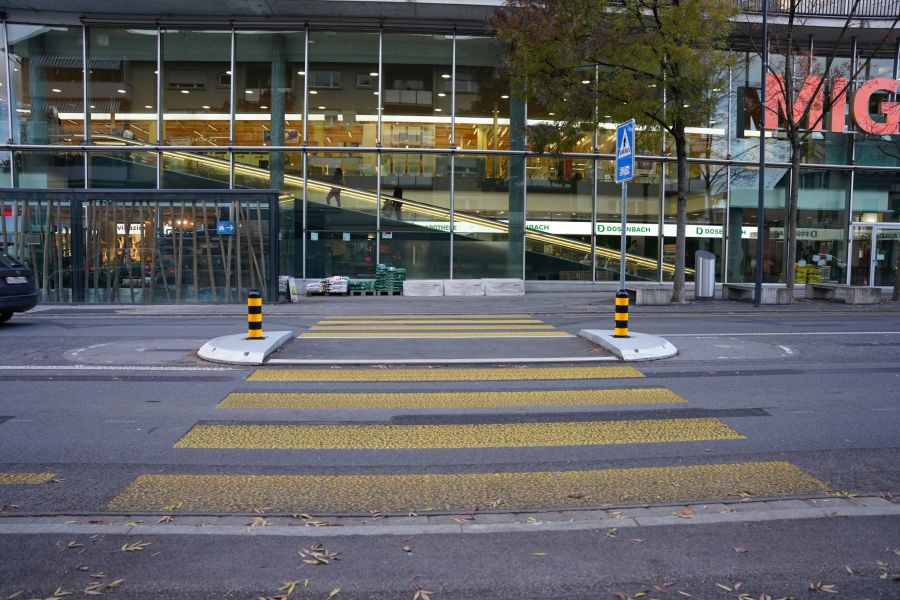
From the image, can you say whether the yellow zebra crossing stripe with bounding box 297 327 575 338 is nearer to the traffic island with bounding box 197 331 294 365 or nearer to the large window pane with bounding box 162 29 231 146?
the traffic island with bounding box 197 331 294 365

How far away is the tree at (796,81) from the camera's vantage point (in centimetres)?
2130

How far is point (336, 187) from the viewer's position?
88.4ft

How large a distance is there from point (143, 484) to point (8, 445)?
74.9 inches

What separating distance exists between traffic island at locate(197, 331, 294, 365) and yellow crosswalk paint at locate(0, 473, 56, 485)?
4817 millimetres

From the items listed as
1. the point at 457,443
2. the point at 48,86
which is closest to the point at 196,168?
the point at 48,86

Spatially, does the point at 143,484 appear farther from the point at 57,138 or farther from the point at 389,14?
the point at 57,138

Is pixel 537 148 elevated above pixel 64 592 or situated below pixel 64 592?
above

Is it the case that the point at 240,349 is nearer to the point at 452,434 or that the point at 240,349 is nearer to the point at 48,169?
the point at 452,434

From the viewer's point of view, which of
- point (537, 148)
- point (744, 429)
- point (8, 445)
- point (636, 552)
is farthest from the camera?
point (537, 148)

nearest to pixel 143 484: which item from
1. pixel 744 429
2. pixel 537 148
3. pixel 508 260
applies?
pixel 744 429

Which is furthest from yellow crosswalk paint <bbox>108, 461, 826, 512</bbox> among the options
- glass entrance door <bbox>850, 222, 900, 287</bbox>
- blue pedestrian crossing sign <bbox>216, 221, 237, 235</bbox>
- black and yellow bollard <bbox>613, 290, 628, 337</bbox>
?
glass entrance door <bbox>850, 222, 900, 287</bbox>

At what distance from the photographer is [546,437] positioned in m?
6.53

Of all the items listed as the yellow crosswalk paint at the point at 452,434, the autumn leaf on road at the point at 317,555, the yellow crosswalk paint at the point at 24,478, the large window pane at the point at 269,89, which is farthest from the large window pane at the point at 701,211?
the autumn leaf on road at the point at 317,555

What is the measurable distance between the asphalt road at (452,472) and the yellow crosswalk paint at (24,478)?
4.7 inches
